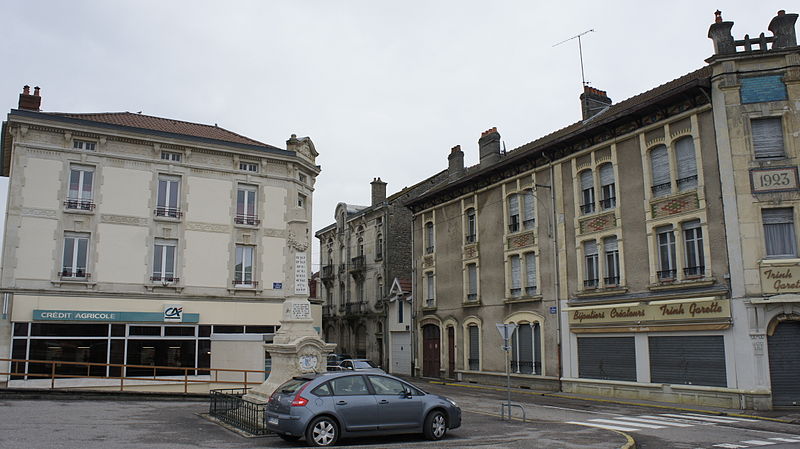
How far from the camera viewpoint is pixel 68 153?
86.6 ft

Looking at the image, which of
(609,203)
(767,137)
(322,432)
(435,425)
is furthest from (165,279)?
(767,137)

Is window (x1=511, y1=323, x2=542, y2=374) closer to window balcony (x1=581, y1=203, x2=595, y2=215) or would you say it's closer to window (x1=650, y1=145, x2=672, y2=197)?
window balcony (x1=581, y1=203, x2=595, y2=215)

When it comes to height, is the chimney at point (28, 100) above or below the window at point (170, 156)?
above

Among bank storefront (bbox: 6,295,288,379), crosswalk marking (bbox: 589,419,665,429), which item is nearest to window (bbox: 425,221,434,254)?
bank storefront (bbox: 6,295,288,379)

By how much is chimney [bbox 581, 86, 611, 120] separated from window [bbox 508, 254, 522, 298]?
7.44m

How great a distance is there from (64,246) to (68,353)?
14.0 ft

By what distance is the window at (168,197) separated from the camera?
2819 centimetres

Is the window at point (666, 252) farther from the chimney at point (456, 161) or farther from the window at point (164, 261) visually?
the window at point (164, 261)

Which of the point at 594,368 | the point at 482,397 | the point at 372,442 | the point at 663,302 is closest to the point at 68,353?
the point at 482,397

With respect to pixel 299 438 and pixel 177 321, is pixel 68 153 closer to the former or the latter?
pixel 177 321

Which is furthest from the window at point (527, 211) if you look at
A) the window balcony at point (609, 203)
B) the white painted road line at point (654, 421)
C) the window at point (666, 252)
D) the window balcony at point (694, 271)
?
the white painted road line at point (654, 421)

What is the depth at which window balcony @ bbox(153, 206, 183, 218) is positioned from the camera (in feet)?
92.0

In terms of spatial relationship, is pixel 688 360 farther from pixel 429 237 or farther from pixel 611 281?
pixel 429 237

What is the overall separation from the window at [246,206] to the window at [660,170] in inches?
675
